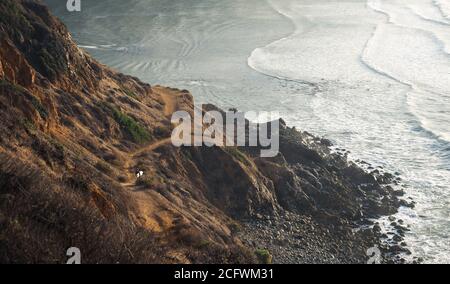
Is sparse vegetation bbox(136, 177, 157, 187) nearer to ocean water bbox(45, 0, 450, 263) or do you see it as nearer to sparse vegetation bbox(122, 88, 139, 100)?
sparse vegetation bbox(122, 88, 139, 100)

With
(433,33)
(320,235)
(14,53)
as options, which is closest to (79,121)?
(14,53)

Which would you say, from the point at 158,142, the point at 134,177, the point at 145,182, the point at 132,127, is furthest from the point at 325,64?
the point at 145,182

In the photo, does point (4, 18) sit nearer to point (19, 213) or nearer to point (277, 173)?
point (277, 173)

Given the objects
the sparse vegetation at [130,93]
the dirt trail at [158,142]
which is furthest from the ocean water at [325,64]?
the sparse vegetation at [130,93]

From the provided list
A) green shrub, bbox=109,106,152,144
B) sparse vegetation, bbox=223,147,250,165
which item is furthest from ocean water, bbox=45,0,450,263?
green shrub, bbox=109,106,152,144

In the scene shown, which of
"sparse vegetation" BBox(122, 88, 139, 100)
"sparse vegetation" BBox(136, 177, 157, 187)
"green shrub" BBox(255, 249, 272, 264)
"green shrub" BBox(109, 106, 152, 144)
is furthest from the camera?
"sparse vegetation" BBox(122, 88, 139, 100)

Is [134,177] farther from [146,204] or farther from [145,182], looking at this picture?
[146,204]

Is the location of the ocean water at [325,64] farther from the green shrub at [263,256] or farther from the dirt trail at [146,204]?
the dirt trail at [146,204]
